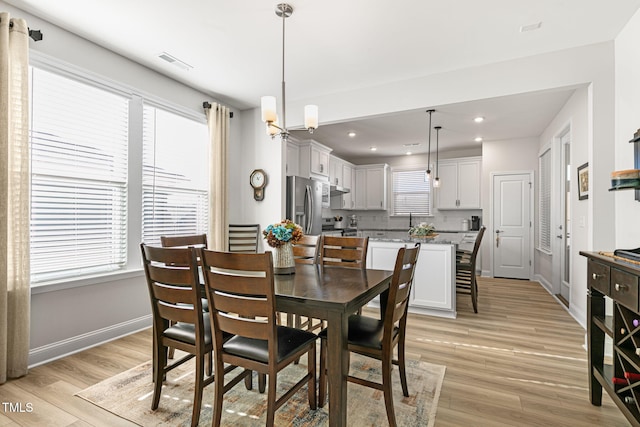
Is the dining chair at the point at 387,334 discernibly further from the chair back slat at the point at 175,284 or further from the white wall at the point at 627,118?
the white wall at the point at 627,118

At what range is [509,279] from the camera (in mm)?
6141

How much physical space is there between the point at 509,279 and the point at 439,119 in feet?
11.0

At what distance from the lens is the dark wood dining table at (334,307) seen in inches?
61.6

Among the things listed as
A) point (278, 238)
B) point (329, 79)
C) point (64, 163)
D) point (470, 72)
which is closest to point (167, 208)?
point (64, 163)

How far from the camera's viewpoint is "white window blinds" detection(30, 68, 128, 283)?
2678 millimetres

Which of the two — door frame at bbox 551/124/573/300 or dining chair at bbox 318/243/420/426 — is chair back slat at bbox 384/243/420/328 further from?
door frame at bbox 551/124/573/300

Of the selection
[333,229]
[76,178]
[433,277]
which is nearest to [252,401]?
[76,178]

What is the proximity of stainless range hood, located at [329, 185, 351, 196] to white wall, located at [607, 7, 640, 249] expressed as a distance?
176 inches

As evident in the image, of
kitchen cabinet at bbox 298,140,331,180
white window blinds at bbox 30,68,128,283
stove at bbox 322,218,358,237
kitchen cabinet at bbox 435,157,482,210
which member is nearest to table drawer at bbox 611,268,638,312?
white window blinds at bbox 30,68,128,283

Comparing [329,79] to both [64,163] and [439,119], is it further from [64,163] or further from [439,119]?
[64,163]

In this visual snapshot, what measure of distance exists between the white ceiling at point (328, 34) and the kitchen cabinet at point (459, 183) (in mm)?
2869

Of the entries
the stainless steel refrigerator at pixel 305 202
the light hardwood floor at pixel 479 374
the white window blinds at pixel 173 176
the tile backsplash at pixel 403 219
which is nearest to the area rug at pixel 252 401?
the light hardwood floor at pixel 479 374

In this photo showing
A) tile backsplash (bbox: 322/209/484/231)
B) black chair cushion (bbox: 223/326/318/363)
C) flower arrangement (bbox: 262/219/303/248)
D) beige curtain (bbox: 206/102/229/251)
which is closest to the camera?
black chair cushion (bbox: 223/326/318/363)

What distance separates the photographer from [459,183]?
23.1ft
